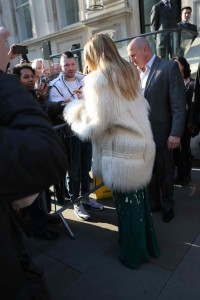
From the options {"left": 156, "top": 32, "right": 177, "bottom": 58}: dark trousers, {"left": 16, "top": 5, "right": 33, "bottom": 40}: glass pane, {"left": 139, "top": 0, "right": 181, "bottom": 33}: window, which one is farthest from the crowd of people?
{"left": 16, "top": 5, "right": 33, "bottom": 40}: glass pane

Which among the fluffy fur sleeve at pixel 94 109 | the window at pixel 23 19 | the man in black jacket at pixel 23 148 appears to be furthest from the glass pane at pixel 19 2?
the man in black jacket at pixel 23 148

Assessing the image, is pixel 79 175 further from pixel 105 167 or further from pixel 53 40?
pixel 53 40

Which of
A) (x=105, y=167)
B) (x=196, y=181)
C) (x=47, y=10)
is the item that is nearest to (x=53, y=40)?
(x=47, y=10)

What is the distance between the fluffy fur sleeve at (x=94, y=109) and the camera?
212 centimetres

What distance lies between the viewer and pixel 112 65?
218 cm

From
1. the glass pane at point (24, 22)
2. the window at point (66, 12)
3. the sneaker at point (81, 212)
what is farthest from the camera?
the glass pane at point (24, 22)

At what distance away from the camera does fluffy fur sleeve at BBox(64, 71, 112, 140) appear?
212 cm

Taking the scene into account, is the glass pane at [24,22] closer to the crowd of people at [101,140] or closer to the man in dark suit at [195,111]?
the crowd of people at [101,140]

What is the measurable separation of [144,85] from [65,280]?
208 cm

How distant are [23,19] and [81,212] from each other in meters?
14.5

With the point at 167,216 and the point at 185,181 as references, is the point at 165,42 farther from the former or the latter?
the point at 167,216

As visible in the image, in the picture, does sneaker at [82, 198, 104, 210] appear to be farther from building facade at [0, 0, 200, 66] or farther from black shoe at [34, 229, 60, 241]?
building facade at [0, 0, 200, 66]

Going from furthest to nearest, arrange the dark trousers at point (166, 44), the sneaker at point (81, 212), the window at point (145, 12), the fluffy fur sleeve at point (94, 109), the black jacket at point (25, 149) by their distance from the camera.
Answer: the window at point (145, 12) < the dark trousers at point (166, 44) < the sneaker at point (81, 212) < the fluffy fur sleeve at point (94, 109) < the black jacket at point (25, 149)

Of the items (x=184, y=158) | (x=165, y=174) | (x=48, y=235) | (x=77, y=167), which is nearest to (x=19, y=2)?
(x=184, y=158)
